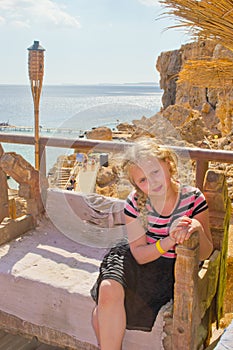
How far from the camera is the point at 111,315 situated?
4.63 feet

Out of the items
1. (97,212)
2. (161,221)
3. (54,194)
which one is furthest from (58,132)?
Answer: (161,221)

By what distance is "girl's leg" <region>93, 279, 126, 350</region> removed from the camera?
1.40 m

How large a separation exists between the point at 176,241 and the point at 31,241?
3.64 ft

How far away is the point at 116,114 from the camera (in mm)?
1988

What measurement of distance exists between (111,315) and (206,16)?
169 centimetres

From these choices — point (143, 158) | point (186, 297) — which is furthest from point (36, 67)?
point (186, 297)

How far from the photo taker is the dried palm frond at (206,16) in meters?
2.18

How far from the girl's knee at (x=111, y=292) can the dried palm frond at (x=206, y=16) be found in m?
1.52

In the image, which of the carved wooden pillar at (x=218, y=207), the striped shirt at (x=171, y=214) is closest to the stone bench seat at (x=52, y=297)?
the striped shirt at (x=171, y=214)

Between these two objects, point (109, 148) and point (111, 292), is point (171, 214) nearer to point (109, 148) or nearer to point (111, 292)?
point (111, 292)

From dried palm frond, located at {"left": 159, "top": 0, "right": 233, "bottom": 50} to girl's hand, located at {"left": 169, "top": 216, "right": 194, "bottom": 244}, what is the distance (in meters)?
1.28

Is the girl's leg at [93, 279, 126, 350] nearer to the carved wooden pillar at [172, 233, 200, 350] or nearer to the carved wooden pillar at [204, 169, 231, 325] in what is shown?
the carved wooden pillar at [172, 233, 200, 350]

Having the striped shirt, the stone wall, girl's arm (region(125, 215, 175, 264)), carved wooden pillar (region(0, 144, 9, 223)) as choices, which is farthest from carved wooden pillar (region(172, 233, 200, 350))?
the stone wall

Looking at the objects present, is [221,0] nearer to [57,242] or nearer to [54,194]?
[54,194]
